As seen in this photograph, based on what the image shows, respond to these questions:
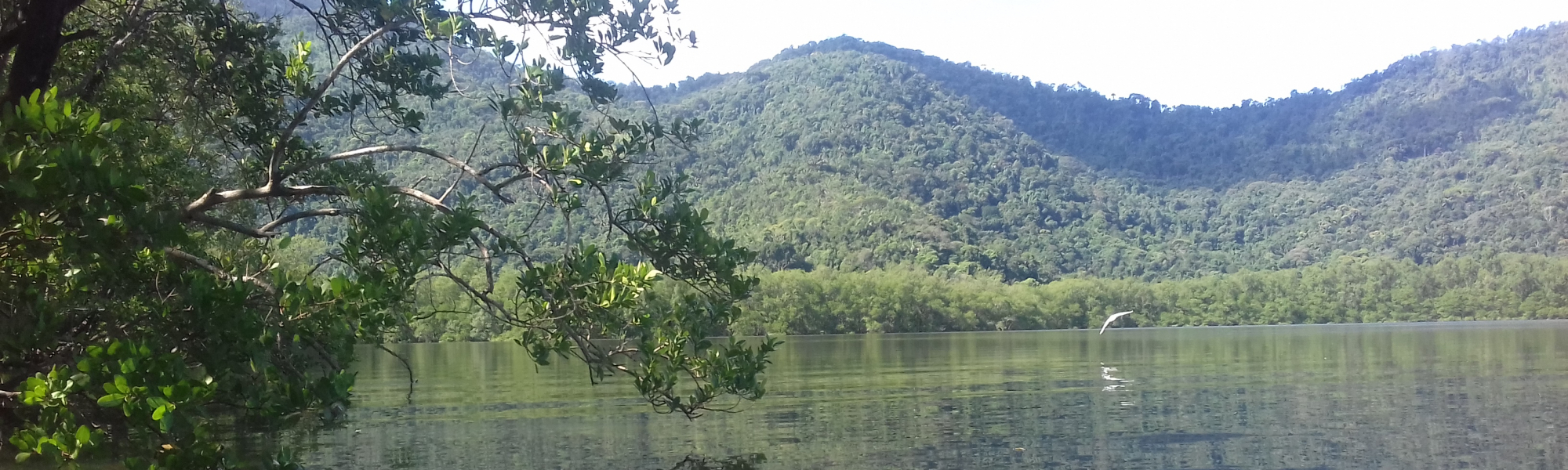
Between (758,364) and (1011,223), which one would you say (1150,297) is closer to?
(1011,223)

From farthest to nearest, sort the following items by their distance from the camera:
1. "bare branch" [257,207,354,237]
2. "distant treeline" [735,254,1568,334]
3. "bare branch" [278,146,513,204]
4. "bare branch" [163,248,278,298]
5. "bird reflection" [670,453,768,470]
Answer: "distant treeline" [735,254,1568,334], "bird reflection" [670,453,768,470], "bare branch" [278,146,513,204], "bare branch" [257,207,354,237], "bare branch" [163,248,278,298]

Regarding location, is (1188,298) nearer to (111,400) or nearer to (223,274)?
(223,274)

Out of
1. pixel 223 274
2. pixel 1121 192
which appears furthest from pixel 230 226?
pixel 1121 192

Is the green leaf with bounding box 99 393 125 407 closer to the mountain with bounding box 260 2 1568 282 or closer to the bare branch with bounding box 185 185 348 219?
the bare branch with bounding box 185 185 348 219

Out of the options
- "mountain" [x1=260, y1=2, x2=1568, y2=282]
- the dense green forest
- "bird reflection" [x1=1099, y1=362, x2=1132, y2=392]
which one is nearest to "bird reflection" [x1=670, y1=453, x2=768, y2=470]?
"bird reflection" [x1=1099, y1=362, x2=1132, y2=392]

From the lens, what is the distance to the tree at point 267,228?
6215 mm

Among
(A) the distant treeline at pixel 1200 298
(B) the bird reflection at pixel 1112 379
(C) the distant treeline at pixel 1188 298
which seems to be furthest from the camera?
(A) the distant treeline at pixel 1200 298

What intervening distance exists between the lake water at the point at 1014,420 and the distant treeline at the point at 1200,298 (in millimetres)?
55101

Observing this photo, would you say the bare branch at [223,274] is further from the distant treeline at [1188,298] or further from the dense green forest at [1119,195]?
the dense green forest at [1119,195]

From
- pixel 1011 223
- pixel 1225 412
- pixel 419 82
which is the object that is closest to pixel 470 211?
pixel 419 82

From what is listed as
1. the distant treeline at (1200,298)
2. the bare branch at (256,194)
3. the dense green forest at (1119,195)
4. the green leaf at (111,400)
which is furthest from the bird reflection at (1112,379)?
the distant treeline at (1200,298)

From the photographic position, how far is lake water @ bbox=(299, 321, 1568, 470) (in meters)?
16.3

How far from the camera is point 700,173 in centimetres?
14500

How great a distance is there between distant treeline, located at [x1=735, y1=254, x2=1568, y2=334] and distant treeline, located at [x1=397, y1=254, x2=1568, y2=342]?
98 millimetres
